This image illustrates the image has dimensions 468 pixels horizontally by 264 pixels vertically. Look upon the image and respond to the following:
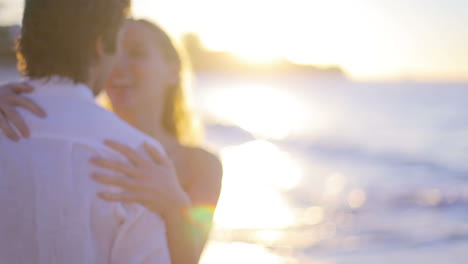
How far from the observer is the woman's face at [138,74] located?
146 inches

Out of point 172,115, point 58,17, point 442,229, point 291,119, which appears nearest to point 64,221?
point 58,17

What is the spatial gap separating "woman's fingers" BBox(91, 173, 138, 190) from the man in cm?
2

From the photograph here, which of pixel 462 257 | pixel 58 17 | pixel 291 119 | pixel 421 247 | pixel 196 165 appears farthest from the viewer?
pixel 291 119

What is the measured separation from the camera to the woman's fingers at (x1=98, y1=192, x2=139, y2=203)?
5.91 feet

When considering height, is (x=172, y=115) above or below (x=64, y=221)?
above

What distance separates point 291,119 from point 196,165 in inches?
1791

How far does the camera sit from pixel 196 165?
354 centimetres

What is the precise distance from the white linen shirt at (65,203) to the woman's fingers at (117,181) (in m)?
0.02

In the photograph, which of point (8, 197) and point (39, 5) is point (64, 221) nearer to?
point (8, 197)

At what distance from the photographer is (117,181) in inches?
72.8

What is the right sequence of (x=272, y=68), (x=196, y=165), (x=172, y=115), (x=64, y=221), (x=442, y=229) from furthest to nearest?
1. (x=272, y=68)
2. (x=442, y=229)
3. (x=172, y=115)
4. (x=196, y=165)
5. (x=64, y=221)

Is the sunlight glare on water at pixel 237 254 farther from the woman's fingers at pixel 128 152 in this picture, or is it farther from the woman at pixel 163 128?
the woman's fingers at pixel 128 152

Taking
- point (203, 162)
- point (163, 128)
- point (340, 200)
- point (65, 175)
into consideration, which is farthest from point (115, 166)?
point (340, 200)

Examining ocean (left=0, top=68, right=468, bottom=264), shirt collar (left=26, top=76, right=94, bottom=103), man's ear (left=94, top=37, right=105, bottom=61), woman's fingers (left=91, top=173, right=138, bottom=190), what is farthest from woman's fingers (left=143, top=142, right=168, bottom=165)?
ocean (left=0, top=68, right=468, bottom=264)
